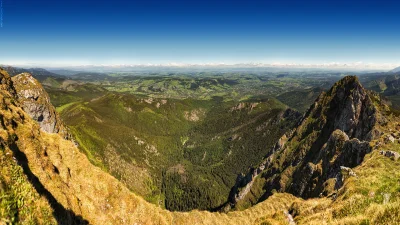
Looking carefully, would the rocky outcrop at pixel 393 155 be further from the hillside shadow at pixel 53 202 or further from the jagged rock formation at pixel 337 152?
the hillside shadow at pixel 53 202

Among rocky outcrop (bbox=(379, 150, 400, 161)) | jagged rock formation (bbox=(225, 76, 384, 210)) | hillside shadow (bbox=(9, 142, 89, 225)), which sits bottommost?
jagged rock formation (bbox=(225, 76, 384, 210))

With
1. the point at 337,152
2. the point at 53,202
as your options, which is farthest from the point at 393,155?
the point at 53,202

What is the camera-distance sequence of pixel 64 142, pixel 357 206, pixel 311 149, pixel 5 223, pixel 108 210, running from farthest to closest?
pixel 311 149 → pixel 64 142 → pixel 108 210 → pixel 357 206 → pixel 5 223

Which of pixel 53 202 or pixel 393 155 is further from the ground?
pixel 53 202

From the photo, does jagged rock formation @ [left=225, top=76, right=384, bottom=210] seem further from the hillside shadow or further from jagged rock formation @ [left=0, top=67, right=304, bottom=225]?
the hillside shadow

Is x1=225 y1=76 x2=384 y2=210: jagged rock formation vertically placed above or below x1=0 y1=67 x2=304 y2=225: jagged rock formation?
below

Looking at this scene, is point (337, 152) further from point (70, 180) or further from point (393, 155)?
point (70, 180)

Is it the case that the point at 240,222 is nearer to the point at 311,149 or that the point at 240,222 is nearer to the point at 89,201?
the point at 89,201

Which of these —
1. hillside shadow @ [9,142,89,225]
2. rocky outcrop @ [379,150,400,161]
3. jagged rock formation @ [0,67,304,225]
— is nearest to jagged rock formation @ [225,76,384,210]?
rocky outcrop @ [379,150,400,161]

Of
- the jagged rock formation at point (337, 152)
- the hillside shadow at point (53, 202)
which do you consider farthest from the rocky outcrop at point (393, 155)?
the hillside shadow at point (53, 202)

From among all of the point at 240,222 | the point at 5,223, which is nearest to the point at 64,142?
the point at 5,223

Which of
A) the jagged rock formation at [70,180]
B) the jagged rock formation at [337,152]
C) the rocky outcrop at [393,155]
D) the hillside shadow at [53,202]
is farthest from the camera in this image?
the jagged rock formation at [337,152]
